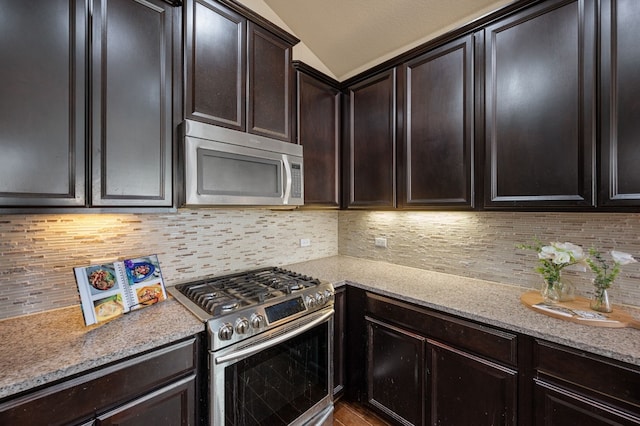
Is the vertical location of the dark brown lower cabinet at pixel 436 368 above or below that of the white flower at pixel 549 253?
below

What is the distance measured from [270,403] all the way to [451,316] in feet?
3.46

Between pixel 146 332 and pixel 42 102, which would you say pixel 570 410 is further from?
pixel 42 102

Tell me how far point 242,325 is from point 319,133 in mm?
1540

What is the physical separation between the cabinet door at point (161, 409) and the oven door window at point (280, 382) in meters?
0.16

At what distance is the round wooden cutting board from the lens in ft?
3.95

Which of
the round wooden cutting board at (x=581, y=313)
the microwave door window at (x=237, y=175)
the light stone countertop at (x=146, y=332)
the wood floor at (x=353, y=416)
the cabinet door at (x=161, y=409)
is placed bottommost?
the wood floor at (x=353, y=416)

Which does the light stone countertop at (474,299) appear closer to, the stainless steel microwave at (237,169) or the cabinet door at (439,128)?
the cabinet door at (439,128)

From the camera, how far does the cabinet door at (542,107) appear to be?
1265 millimetres

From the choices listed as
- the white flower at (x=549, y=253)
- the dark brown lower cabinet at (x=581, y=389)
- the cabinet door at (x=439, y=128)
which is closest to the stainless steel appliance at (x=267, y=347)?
the cabinet door at (x=439, y=128)

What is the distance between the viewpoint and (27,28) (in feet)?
3.41

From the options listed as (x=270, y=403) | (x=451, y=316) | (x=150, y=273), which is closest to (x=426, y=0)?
(x=451, y=316)

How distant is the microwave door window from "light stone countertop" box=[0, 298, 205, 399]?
2.13 ft

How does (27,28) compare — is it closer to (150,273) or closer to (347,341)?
(150,273)

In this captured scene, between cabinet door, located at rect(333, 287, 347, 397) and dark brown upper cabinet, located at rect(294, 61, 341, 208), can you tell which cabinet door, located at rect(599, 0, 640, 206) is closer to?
cabinet door, located at rect(333, 287, 347, 397)
